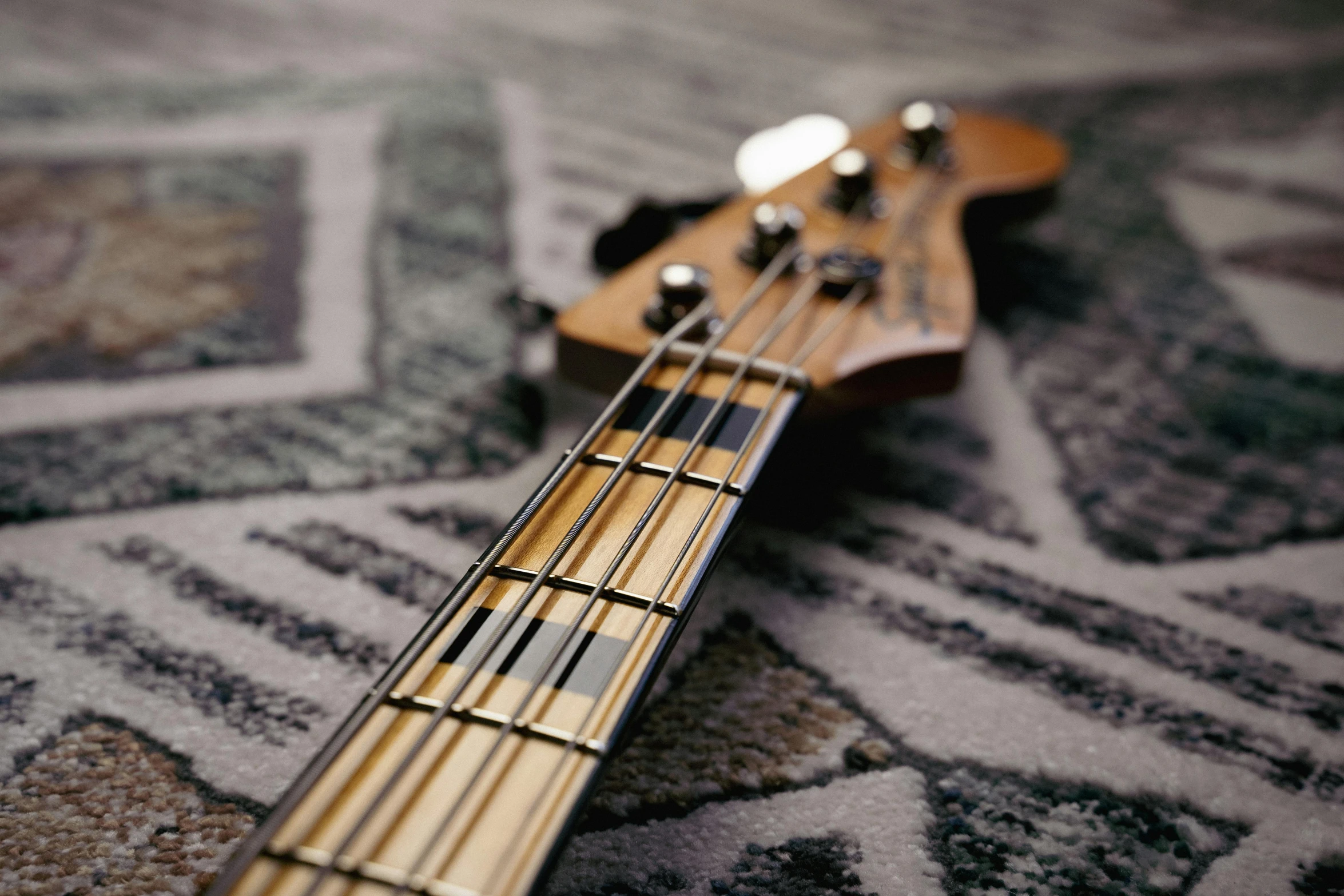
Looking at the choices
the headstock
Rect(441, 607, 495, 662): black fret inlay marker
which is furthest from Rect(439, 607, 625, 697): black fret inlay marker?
the headstock

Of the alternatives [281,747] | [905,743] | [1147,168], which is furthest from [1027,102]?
[281,747]

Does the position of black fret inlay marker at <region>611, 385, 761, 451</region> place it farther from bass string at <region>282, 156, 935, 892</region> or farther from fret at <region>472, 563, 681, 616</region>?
fret at <region>472, 563, 681, 616</region>

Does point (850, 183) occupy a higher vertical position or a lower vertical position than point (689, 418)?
higher

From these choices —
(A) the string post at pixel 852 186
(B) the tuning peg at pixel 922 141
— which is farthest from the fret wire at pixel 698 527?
(B) the tuning peg at pixel 922 141

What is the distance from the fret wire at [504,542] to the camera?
32 centimetres

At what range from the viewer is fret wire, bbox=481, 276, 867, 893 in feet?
1.05

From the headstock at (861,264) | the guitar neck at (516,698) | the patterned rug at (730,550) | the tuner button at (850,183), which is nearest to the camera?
the guitar neck at (516,698)

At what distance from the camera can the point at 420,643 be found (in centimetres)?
37

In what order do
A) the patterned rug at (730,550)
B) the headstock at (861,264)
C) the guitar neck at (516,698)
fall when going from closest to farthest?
the guitar neck at (516,698), the patterned rug at (730,550), the headstock at (861,264)

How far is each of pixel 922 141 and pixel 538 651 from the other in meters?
0.69

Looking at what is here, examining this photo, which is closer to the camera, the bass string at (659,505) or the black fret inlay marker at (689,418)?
the bass string at (659,505)

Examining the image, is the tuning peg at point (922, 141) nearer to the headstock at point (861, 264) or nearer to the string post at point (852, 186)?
the headstock at point (861, 264)

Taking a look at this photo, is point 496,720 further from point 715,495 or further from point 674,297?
point 674,297

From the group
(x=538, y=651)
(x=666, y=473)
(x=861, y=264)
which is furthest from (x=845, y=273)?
(x=538, y=651)
